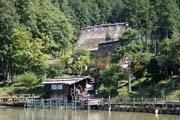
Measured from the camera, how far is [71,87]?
57.7 metres

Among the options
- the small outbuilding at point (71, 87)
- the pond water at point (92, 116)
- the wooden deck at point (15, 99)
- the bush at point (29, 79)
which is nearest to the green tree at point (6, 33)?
the bush at point (29, 79)

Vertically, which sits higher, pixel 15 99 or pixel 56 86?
pixel 56 86

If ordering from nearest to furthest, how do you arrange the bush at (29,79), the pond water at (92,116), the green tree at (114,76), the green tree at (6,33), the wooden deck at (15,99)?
the pond water at (92,116) → the green tree at (114,76) → the wooden deck at (15,99) → the bush at (29,79) → the green tree at (6,33)

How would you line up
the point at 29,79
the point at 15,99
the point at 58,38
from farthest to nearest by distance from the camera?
the point at 58,38
the point at 29,79
the point at 15,99

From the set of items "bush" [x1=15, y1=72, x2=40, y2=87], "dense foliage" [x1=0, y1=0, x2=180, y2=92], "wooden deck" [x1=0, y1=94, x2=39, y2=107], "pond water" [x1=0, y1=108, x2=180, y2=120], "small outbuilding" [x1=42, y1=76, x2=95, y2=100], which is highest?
"dense foliage" [x1=0, y1=0, x2=180, y2=92]

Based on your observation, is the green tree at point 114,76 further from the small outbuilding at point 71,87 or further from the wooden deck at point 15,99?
the wooden deck at point 15,99

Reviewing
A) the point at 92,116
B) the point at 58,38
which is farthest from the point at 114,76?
the point at 58,38

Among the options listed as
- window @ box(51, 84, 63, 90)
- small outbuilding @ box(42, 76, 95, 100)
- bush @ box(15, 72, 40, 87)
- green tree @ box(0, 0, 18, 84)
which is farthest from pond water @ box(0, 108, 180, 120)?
green tree @ box(0, 0, 18, 84)

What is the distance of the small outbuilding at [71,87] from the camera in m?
57.1

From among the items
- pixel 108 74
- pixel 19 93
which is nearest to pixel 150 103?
pixel 108 74

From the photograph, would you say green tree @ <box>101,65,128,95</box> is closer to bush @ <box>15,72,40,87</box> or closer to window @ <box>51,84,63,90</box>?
window @ <box>51,84,63,90</box>

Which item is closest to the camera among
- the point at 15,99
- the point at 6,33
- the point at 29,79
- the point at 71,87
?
the point at 71,87

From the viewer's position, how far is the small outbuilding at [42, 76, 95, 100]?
187 ft

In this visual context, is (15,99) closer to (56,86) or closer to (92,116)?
(56,86)
